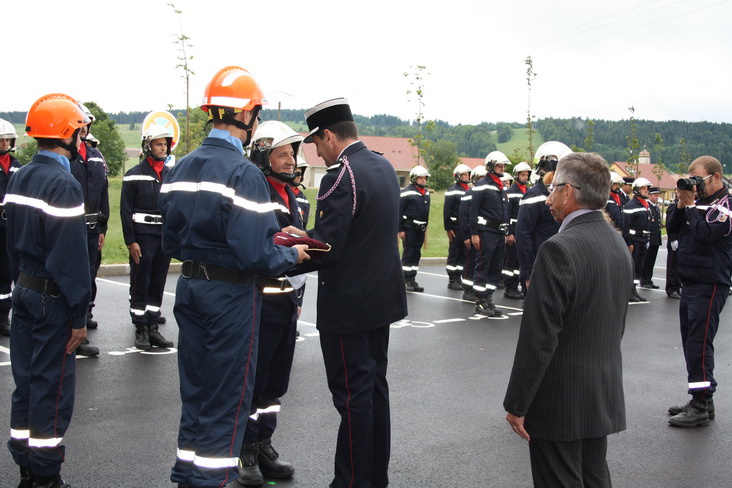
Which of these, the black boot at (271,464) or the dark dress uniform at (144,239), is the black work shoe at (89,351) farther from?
the black boot at (271,464)

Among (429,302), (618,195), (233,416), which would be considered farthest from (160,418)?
(618,195)

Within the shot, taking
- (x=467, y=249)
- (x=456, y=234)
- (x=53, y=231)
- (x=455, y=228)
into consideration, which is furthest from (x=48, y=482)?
(x=455, y=228)

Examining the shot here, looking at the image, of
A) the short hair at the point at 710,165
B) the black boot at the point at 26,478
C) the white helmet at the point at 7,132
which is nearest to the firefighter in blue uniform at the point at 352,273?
the black boot at the point at 26,478

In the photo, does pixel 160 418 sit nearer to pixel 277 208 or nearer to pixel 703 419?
pixel 277 208

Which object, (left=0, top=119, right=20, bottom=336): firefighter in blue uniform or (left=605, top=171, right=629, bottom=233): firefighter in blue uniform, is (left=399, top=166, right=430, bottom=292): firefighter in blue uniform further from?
(left=0, top=119, right=20, bottom=336): firefighter in blue uniform

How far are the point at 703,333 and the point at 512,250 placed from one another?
7.64 meters

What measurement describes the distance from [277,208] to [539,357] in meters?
2.23

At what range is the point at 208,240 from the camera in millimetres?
3824

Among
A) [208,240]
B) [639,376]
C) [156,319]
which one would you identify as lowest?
[639,376]

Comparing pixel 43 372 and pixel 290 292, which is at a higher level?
pixel 290 292

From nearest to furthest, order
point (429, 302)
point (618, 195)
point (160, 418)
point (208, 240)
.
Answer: point (208, 240) < point (160, 418) < point (429, 302) < point (618, 195)

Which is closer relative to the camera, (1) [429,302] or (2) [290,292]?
(2) [290,292]

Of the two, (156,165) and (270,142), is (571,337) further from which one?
(156,165)

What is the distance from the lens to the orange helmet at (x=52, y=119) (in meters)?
4.48
